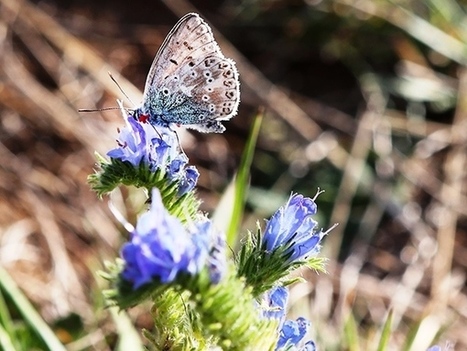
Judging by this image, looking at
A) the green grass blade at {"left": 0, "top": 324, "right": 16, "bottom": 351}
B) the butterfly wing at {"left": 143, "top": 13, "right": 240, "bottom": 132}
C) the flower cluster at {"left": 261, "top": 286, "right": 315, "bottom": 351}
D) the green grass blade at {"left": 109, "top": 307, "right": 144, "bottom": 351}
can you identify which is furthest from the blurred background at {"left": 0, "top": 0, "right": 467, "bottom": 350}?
the flower cluster at {"left": 261, "top": 286, "right": 315, "bottom": 351}

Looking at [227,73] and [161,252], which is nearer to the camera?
[161,252]

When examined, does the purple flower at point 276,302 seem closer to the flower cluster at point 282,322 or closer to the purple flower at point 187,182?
the flower cluster at point 282,322

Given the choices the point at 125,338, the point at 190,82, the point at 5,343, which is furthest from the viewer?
the point at 125,338

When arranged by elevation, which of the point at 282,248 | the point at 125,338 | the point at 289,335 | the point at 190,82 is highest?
the point at 190,82

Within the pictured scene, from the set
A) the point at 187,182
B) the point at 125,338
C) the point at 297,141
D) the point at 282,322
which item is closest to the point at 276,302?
the point at 282,322

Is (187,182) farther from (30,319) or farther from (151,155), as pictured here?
(30,319)

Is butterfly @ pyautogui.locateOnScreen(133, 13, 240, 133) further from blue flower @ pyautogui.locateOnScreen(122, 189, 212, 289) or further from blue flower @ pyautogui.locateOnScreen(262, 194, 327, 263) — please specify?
blue flower @ pyautogui.locateOnScreen(122, 189, 212, 289)
